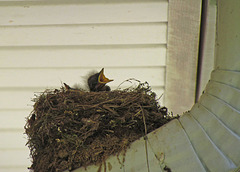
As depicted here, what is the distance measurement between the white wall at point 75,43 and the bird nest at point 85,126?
19.3 inches

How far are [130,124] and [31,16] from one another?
895mm

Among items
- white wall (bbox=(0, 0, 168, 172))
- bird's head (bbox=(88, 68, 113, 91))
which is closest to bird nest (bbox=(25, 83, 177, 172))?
bird's head (bbox=(88, 68, 113, 91))

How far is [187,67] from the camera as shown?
137 cm

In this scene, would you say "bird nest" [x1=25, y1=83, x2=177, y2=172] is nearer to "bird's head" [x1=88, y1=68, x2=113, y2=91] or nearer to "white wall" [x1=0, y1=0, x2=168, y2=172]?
"bird's head" [x1=88, y1=68, x2=113, y2=91]

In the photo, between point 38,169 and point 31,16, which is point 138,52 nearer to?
point 31,16

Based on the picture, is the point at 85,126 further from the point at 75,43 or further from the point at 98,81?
the point at 75,43

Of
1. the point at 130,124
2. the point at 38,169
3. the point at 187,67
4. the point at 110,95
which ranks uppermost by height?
the point at 187,67

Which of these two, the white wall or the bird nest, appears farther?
the white wall

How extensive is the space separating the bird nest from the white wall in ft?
1.61

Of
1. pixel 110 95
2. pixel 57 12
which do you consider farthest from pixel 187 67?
pixel 57 12

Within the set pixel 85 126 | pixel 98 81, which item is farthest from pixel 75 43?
pixel 85 126

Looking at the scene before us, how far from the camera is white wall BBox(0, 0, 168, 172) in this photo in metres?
1.38

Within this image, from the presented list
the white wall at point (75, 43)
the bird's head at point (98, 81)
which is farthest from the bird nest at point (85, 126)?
the white wall at point (75, 43)

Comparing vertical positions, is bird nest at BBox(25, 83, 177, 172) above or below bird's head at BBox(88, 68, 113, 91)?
below
